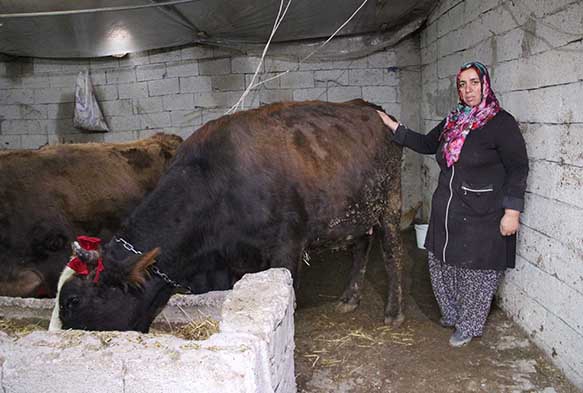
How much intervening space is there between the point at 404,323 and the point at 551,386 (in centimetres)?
118

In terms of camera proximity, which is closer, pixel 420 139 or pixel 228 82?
pixel 420 139

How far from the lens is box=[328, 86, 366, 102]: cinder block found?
6.59 m

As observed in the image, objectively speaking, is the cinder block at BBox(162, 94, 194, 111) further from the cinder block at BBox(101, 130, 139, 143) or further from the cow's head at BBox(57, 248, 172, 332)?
the cow's head at BBox(57, 248, 172, 332)

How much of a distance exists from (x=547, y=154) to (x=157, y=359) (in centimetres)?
254

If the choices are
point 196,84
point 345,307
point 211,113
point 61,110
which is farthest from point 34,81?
point 345,307

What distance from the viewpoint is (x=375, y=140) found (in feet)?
12.9

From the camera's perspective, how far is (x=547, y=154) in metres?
3.02

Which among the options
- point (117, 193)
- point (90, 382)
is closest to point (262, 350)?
point (90, 382)

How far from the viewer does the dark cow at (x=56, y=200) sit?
3.99 metres

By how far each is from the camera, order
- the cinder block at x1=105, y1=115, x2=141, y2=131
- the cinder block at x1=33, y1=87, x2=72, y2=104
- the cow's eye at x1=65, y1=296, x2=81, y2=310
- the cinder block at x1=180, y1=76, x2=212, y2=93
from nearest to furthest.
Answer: the cow's eye at x1=65, y1=296, x2=81, y2=310, the cinder block at x1=180, y1=76, x2=212, y2=93, the cinder block at x1=105, y1=115, x2=141, y2=131, the cinder block at x1=33, y1=87, x2=72, y2=104

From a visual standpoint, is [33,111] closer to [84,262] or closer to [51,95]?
[51,95]

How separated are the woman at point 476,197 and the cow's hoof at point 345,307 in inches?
38.0

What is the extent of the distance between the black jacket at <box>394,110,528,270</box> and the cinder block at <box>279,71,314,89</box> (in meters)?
3.62

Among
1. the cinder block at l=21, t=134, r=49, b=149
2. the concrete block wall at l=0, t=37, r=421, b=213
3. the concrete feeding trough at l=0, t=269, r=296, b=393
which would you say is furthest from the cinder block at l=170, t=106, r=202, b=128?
the concrete feeding trough at l=0, t=269, r=296, b=393
